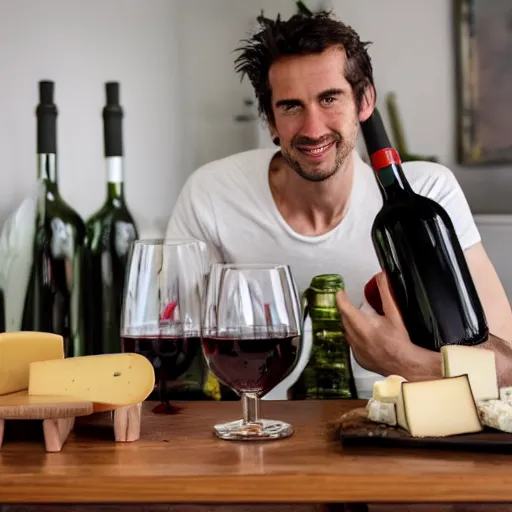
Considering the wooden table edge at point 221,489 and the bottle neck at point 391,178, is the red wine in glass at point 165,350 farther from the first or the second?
the bottle neck at point 391,178

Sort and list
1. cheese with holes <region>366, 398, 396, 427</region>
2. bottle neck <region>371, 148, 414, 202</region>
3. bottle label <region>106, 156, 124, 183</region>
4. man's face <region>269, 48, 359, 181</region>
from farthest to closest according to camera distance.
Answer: bottle label <region>106, 156, 124, 183</region> → man's face <region>269, 48, 359, 181</region> → bottle neck <region>371, 148, 414, 202</region> → cheese with holes <region>366, 398, 396, 427</region>

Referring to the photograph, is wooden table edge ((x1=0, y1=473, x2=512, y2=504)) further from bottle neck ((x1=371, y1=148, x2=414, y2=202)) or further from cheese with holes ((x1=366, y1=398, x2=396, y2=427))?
bottle neck ((x1=371, y1=148, x2=414, y2=202))

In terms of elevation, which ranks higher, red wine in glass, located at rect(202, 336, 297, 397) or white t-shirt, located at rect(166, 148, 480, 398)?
white t-shirt, located at rect(166, 148, 480, 398)

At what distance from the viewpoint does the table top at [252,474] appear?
649mm

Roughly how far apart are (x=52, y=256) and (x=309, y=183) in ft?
1.56

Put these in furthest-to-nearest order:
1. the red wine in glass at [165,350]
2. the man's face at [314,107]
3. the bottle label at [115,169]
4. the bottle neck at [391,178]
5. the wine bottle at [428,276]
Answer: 1. the bottle label at [115,169]
2. the man's face at [314,107]
3. the bottle neck at [391,178]
4. the wine bottle at [428,276]
5. the red wine in glass at [165,350]

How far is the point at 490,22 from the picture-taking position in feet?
4.90

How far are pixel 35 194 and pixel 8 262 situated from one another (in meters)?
0.13

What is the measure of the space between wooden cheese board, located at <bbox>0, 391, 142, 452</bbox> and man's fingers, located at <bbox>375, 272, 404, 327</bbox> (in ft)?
1.41

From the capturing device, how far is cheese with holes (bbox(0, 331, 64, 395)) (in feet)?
2.75

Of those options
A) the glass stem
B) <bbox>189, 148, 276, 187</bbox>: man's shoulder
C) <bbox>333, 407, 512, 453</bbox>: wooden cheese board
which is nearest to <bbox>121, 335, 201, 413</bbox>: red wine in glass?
the glass stem

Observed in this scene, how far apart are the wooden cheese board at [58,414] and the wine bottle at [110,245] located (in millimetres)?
697

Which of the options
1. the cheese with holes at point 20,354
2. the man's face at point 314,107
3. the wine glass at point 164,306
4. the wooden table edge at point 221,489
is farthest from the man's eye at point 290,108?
the wooden table edge at point 221,489

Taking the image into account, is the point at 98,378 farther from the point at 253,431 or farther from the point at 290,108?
the point at 290,108
